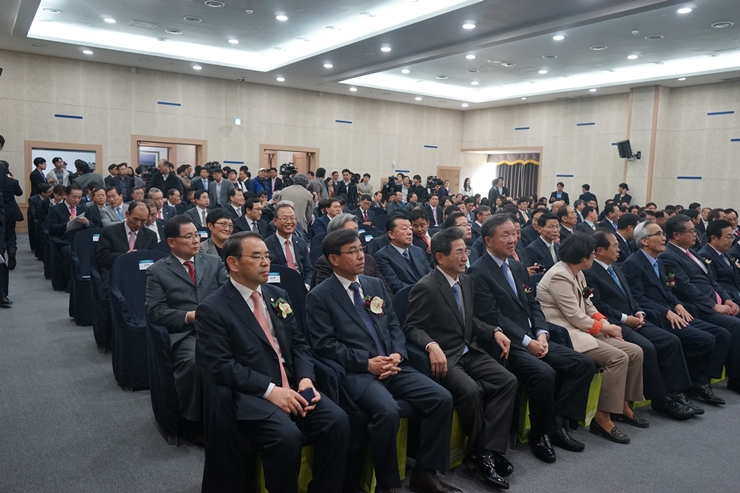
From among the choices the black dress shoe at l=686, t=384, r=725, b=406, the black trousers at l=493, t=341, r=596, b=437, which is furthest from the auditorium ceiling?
the black trousers at l=493, t=341, r=596, b=437

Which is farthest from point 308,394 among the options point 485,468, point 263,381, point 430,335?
point 485,468

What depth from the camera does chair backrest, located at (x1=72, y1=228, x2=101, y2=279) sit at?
203 inches

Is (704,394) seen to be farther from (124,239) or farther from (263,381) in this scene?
(124,239)

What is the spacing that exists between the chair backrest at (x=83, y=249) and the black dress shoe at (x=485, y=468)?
3.95 m

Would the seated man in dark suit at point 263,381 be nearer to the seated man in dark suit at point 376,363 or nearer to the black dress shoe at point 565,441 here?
the seated man in dark suit at point 376,363

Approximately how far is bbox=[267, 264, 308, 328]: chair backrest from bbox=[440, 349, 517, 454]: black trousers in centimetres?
105

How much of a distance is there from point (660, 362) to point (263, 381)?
9.66 ft

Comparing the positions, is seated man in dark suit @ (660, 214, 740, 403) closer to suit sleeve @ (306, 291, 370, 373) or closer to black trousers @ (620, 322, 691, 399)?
black trousers @ (620, 322, 691, 399)

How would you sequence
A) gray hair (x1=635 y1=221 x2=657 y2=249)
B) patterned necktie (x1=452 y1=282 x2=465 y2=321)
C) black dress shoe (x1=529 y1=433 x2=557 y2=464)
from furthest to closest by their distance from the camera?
gray hair (x1=635 y1=221 x2=657 y2=249) → patterned necktie (x1=452 y1=282 x2=465 y2=321) → black dress shoe (x1=529 y1=433 x2=557 y2=464)

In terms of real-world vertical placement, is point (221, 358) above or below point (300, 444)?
above

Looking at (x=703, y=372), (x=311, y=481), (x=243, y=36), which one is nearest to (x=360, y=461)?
(x=311, y=481)

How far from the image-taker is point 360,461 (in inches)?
104

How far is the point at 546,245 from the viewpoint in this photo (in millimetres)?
5121

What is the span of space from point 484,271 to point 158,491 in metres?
2.17
